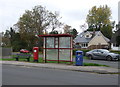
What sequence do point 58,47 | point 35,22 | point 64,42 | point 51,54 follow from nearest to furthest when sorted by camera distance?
point 64,42 < point 58,47 < point 51,54 < point 35,22

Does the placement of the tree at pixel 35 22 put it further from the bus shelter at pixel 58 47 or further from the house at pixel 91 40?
the bus shelter at pixel 58 47

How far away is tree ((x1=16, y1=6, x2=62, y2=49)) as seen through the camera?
48219 millimetres

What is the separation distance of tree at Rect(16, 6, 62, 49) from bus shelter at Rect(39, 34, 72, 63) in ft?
101

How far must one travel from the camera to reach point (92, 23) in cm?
8006

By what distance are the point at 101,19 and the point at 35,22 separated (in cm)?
3800

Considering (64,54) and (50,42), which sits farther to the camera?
(50,42)

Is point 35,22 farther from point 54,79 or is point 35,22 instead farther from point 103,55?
point 54,79

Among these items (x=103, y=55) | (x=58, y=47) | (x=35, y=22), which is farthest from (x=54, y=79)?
(x=35, y=22)

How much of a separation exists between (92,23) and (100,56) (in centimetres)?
5869

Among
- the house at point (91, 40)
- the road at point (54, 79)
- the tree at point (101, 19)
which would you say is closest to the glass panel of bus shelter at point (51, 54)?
the road at point (54, 79)

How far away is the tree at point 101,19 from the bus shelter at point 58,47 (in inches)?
2448

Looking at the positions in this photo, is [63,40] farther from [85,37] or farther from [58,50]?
[85,37]

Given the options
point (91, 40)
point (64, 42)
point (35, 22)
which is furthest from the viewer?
point (91, 40)

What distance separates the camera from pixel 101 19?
254ft
